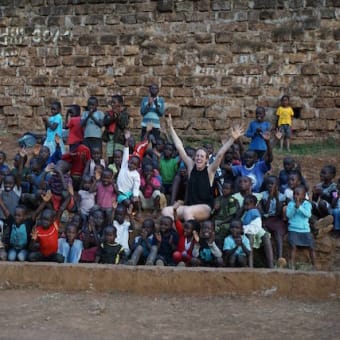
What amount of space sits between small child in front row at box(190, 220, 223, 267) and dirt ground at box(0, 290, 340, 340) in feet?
2.07

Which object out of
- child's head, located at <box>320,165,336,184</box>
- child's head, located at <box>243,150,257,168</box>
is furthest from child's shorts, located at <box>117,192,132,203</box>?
child's head, located at <box>320,165,336,184</box>

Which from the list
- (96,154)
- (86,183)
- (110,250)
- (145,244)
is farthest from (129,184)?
(110,250)

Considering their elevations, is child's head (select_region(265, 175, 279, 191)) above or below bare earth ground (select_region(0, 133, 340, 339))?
above

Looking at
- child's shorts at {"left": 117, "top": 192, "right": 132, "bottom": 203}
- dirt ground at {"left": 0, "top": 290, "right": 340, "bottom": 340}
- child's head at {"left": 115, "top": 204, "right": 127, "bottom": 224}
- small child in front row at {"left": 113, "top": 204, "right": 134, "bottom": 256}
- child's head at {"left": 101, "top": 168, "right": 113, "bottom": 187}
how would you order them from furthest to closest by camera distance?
child's shorts at {"left": 117, "top": 192, "right": 132, "bottom": 203}
child's head at {"left": 101, "top": 168, "right": 113, "bottom": 187}
child's head at {"left": 115, "top": 204, "right": 127, "bottom": 224}
small child in front row at {"left": 113, "top": 204, "right": 134, "bottom": 256}
dirt ground at {"left": 0, "top": 290, "right": 340, "bottom": 340}

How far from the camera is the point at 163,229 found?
26.8 ft

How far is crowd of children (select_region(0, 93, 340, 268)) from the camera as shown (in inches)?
316

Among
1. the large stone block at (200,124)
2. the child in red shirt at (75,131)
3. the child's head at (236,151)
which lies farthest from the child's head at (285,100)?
the child in red shirt at (75,131)

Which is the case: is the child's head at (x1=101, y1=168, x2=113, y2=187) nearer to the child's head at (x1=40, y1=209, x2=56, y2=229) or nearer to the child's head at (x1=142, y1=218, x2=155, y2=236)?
the child's head at (x1=40, y1=209, x2=56, y2=229)

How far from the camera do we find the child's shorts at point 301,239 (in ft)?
26.9

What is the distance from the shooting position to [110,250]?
Answer: 8.06m

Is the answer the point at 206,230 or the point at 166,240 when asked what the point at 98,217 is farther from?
the point at 206,230

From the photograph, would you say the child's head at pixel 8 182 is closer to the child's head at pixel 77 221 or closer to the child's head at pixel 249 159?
the child's head at pixel 77 221

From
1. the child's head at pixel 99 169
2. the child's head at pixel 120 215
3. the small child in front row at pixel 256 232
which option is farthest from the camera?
the child's head at pixel 99 169

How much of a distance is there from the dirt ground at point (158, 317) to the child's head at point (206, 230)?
752mm
